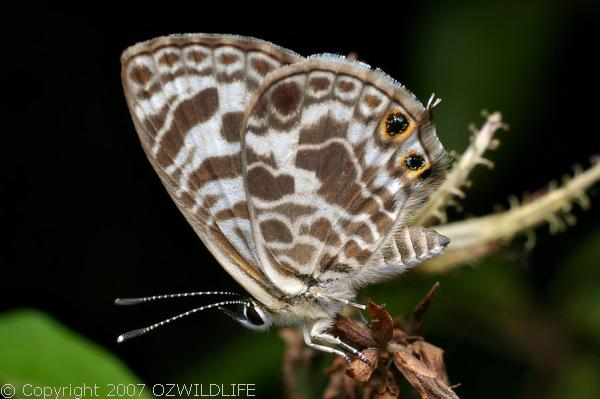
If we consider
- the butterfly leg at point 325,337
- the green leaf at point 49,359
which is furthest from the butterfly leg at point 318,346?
the green leaf at point 49,359

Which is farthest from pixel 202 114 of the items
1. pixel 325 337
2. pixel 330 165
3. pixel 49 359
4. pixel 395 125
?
pixel 49 359

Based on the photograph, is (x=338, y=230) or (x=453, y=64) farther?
(x=453, y=64)

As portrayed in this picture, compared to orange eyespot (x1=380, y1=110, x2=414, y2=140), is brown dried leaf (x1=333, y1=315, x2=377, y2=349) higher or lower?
lower

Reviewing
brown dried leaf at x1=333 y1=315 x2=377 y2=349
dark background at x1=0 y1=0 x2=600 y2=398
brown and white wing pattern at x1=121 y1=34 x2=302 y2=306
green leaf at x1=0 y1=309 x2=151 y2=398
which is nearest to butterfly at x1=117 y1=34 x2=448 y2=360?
brown and white wing pattern at x1=121 y1=34 x2=302 y2=306

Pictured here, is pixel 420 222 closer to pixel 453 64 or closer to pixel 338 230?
pixel 338 230

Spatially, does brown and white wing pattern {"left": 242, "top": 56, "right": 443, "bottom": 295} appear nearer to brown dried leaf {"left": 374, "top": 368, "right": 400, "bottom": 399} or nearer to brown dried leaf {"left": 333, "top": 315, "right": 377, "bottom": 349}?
brown dried leaf {"left": 333, "top": 315, "right": 377, "bottom": 349}

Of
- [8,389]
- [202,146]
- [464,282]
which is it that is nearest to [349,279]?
[202,146]

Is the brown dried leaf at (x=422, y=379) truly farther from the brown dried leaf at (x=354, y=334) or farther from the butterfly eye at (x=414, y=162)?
the butterfly eye at (x=414, y=162)
